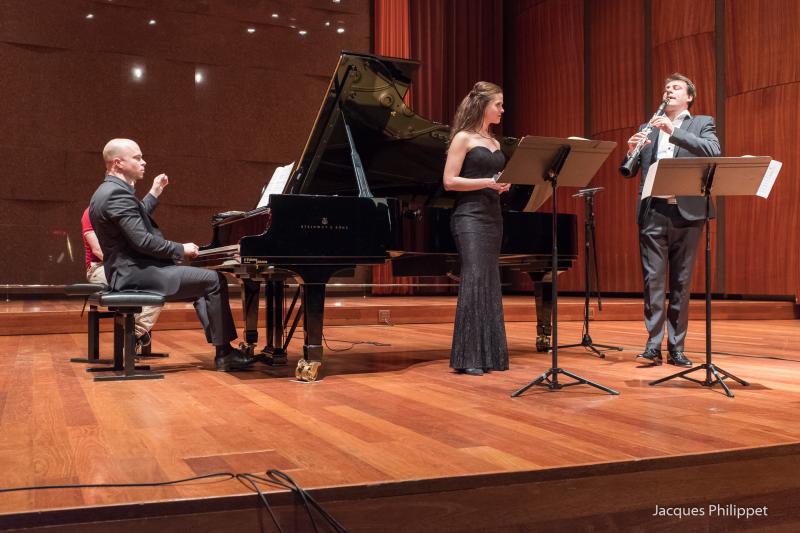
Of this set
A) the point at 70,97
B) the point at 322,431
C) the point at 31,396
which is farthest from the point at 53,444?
the point at 70,97

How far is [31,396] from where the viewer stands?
10.6ft

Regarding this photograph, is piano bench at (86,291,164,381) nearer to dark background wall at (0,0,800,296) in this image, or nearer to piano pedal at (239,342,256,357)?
piano pedal at (239,342,256,357)

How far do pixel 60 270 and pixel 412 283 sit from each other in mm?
3748

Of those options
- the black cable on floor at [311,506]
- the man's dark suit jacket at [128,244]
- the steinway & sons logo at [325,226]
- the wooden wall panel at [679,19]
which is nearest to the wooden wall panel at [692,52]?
the wooden wall panel at [679,19]

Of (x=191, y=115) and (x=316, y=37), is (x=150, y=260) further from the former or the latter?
(x=316, y=37)

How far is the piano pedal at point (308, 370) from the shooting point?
362cm

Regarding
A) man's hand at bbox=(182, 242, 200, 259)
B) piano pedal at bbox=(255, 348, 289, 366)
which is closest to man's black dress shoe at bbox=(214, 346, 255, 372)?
piano pedal at bbox=(255, 348, 289, 366)

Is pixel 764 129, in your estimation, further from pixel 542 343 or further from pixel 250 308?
pixel 250 308

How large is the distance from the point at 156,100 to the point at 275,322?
4580mm

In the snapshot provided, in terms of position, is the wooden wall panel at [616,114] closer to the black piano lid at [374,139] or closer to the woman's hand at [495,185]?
the black piano lid at [374,139]

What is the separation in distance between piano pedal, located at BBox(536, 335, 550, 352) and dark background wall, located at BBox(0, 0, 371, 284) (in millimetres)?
4444

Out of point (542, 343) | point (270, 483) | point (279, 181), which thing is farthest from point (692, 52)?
point (270, 483)

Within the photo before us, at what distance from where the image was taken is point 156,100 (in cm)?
808

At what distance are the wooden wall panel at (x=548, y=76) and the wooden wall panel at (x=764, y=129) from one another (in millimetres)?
1839
